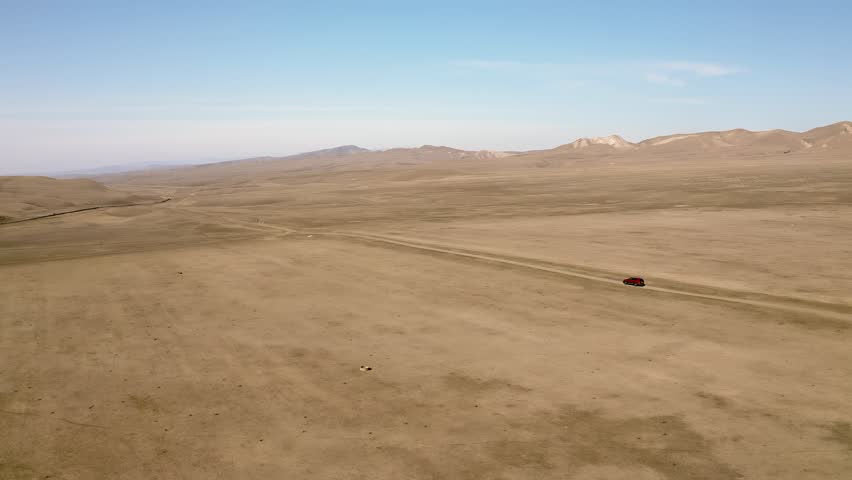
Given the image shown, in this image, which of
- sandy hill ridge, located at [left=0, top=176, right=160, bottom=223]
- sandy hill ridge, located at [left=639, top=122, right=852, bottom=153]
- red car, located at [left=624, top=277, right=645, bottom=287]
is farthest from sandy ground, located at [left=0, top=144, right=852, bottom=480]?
sandy hill ridge, located at [left=639, top=122, right=852, bottom=153]

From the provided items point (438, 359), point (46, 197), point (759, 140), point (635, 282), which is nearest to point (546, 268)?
point (635, 282)

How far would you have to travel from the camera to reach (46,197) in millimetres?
49594

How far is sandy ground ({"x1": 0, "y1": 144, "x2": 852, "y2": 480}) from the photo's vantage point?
692cm

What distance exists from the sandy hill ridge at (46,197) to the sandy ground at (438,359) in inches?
967

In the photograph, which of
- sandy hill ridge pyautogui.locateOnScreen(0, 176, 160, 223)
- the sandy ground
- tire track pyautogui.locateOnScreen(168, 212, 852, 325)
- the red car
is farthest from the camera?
sandy hill ridge pyautogui.locateOnScreen(0, 176, 160, 223)

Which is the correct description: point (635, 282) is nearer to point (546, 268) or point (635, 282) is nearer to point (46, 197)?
point (546, 268)

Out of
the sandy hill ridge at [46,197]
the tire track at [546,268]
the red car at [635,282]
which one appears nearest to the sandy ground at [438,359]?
the tire track at [546,268]

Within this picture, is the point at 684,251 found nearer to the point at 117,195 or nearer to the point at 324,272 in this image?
the point at 324,272

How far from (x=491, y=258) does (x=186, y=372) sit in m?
11.1

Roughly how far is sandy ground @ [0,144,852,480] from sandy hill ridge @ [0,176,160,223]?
80.6 ft

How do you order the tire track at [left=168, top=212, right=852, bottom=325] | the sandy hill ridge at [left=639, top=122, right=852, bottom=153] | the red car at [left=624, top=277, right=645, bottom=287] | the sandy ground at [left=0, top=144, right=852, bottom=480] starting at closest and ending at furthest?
1. the sandy ground at [left=0, top=144, right=852, bottom=480]
2. the tire track at [left=168, top=212, right=852, bottom=325]
3. the red car at [left=624, top=277, right=645, bottom=287]
4. the sandy hill ridge at [left=639, top=122, right=852, bottom=153]

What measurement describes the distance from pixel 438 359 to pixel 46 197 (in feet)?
170

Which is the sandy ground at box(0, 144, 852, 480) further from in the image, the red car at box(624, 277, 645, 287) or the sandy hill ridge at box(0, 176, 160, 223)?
the sandy hill ridge at box(0, 176, 160, 223)

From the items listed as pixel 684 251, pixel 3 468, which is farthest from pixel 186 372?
pixel 684 251
